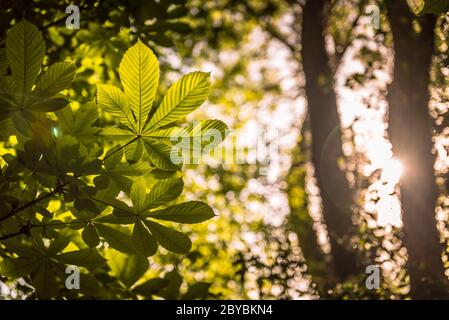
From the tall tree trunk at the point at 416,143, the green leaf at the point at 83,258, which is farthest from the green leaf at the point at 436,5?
the tall tree trunk at the point at 416,143

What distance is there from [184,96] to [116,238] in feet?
1.64

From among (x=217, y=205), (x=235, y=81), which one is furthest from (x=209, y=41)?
(x=217, y=205)

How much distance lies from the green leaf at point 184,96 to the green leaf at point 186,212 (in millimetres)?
251

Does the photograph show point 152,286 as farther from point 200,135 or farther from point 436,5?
point 436,5

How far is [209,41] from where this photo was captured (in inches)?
283

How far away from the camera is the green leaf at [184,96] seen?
4.05 ft

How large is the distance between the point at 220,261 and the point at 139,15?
561 cm

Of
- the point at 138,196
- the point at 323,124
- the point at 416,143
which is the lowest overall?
the point at 138,196

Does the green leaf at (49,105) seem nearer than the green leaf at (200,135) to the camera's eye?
Yes

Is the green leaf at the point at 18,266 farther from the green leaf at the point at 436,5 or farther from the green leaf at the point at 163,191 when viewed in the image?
the green leaf at the point at 436,5

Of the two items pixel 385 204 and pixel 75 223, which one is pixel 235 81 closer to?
pixel 385 204

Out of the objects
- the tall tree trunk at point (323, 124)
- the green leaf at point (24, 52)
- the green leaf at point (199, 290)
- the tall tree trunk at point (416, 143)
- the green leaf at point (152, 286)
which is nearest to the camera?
the green leaf at point (24, 52)

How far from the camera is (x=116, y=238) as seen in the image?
1425 mm

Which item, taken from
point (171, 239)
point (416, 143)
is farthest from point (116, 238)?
point (416, 143)
